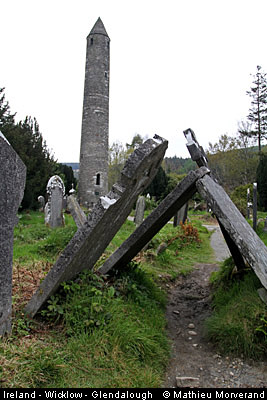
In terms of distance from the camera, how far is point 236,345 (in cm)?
343

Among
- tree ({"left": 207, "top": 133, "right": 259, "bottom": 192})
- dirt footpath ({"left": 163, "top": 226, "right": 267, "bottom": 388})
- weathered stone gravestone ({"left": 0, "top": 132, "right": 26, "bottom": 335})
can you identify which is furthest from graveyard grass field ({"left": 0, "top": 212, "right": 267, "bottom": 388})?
tree ({"left": 207, "top": 133, "right": 259, "bottom": 192})

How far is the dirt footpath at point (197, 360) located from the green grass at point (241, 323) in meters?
0.12

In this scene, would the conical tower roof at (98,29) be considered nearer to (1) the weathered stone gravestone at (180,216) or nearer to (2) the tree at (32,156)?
(2) the tree at (32,156)

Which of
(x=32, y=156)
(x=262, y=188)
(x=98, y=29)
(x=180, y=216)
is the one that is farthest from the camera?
(x=98, y=29)

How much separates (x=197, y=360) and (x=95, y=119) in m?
26.0

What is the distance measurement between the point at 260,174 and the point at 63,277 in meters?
25.8

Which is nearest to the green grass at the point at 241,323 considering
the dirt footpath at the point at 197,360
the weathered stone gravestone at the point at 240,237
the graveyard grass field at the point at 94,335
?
the graveyard grass field at the point at 94,335

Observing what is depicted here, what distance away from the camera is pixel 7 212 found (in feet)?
9.63

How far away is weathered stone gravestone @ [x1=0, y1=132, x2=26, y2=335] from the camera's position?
288 cm

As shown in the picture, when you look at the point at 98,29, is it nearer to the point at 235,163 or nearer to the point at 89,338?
the point at 235,163

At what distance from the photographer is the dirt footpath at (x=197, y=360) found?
117 inches

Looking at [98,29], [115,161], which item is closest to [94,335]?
[98,29]
